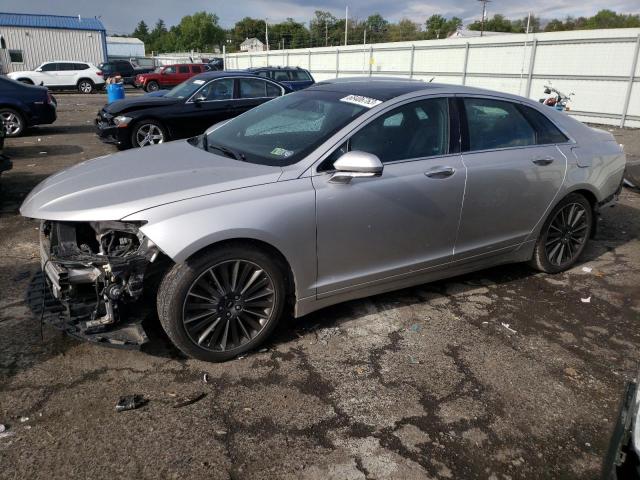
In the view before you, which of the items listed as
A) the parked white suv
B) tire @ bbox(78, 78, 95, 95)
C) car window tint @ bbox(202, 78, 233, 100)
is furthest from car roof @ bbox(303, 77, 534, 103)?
tire @ bbox(78, 78, 95, 95)

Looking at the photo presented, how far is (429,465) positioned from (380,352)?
1.02 meters

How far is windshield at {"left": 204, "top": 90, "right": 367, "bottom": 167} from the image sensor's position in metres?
3.44

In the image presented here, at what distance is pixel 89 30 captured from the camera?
38.0 metres

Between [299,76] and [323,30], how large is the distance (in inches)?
3495

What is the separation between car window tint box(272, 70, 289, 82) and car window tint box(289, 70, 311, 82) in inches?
8.9

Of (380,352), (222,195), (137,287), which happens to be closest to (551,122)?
(380,352)

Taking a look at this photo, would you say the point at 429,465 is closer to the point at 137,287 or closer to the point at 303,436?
the point at 303,436

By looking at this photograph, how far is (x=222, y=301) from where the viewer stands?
3115mm

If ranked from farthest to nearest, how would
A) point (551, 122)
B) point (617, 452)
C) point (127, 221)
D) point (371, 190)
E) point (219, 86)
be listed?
point (219, 86)
point (551, 122)
point (371, 190)
point (127, 221)
point (617, 452)

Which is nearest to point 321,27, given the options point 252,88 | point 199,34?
point 199,34

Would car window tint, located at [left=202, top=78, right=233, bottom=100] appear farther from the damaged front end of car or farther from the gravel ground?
the damaged front end of car

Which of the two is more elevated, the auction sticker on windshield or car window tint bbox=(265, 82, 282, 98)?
the auction sticker on windshield

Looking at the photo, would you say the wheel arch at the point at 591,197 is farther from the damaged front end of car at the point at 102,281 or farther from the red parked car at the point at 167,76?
the red parked car at the point at 167,76

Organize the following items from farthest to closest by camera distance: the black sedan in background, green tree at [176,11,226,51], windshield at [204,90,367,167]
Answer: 1. green tree at [176,11,226,51]
2. the black sedan in background
3. windshield at [204,90,367,167]
